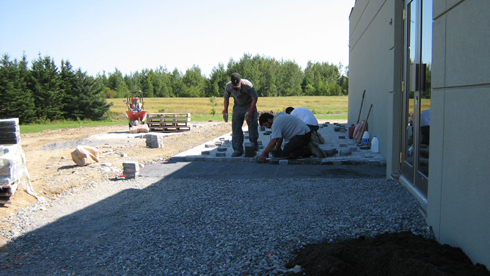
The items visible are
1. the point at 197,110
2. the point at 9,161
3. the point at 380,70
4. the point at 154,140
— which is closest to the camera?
the point at 9,161

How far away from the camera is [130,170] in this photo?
6.96 m

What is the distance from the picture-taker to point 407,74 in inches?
217

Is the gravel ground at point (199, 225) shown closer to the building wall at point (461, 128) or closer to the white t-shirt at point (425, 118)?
the building wall at point (461, 128)

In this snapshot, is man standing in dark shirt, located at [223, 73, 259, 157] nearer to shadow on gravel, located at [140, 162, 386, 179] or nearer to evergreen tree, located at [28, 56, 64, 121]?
shadow on gravel, located at [140, 162, 386, 179]

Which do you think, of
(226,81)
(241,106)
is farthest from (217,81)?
(241,106)

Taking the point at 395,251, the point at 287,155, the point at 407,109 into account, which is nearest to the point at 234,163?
the point at 287,155

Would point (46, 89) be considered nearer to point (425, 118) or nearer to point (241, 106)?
point (241, 106)

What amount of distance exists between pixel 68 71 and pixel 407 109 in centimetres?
3081

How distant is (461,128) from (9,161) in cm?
551

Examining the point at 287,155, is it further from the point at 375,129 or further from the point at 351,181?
the point at 375,129

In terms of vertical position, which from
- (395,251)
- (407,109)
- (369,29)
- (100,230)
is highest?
(369,29)

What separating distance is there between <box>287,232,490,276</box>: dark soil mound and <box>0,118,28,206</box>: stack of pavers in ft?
14.0

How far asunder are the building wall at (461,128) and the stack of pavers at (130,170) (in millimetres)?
5108

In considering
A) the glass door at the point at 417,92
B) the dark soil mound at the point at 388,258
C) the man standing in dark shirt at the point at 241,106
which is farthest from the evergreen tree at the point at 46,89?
the dark soil mound at the point at 388,258
